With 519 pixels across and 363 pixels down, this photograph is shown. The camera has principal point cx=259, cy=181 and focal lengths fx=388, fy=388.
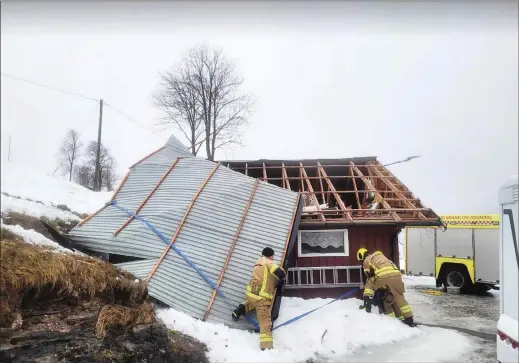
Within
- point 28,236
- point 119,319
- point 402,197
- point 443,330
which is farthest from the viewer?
point 402,197

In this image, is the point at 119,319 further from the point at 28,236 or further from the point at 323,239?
the point at 323,239

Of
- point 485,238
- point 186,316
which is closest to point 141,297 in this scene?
point 186,316

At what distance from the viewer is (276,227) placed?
28.0 feet

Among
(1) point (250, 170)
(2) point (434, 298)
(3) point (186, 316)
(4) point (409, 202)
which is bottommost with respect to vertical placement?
(2) point (434, 298)

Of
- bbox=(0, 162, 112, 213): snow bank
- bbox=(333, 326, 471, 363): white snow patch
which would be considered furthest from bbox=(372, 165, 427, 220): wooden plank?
bbox=(0, 162, 112, 213): snow bank

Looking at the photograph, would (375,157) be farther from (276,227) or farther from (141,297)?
(141,297)

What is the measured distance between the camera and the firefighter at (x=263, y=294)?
6.36 metres

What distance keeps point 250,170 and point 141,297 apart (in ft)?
27.0

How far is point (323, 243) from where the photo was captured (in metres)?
10.5

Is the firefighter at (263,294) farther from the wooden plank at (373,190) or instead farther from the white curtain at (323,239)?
the wooden plank at (373,190)

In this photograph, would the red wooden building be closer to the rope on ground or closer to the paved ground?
the paved ground

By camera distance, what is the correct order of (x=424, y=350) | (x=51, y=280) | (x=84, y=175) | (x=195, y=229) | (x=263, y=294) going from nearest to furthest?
(x=51, y=280), (x=263, y=294), (x=424, y=350), (x=195, y=229), (x=84, y=175)

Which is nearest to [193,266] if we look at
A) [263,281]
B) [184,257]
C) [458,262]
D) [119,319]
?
[184,257]

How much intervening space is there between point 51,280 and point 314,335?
453 centimetres
